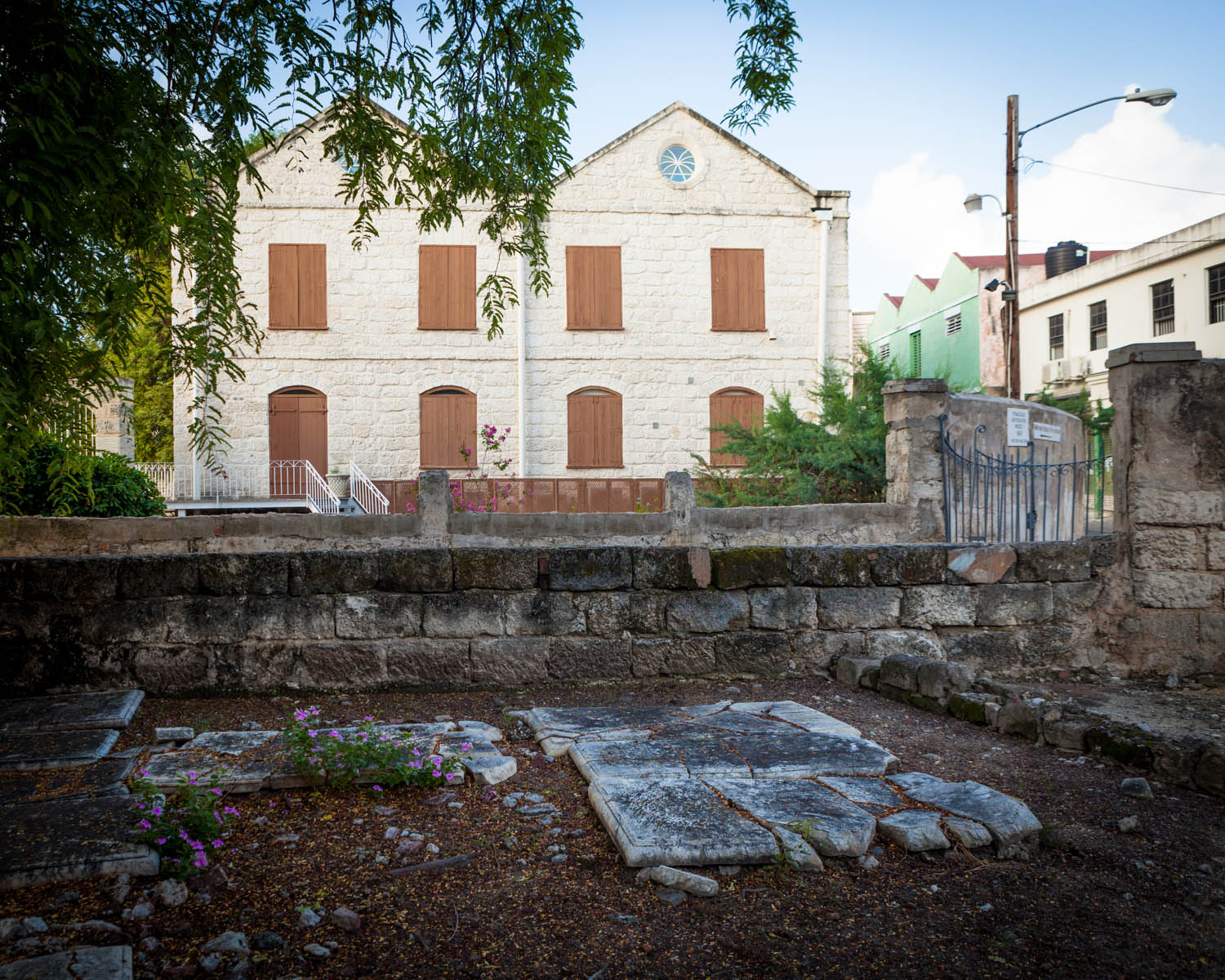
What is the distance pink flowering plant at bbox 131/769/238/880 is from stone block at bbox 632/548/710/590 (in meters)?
2.59

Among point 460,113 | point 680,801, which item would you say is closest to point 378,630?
point 680,801

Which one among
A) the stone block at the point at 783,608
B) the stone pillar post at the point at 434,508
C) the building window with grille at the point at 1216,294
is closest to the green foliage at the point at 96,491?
the stone pillar post at the point at 434,508

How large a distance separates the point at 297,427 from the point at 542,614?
13.5 meters

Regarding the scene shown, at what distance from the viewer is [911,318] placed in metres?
28.7

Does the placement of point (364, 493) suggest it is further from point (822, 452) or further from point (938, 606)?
point (938, 606)

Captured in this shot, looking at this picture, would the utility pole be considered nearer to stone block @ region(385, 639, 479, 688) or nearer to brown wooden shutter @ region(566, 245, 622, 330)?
brown wooden shutter @ region(566, 245, 622, 330)

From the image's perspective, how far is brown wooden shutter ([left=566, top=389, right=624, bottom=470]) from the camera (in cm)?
1748

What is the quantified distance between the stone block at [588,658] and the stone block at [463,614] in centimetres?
35

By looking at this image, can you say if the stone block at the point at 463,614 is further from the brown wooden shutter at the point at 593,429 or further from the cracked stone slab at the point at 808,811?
the brown wooden shutter at the point at 593,429

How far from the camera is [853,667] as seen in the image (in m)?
5.03

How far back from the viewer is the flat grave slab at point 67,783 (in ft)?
9.57

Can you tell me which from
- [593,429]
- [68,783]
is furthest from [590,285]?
[68,783]

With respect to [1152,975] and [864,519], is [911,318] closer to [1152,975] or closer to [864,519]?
[864,519]

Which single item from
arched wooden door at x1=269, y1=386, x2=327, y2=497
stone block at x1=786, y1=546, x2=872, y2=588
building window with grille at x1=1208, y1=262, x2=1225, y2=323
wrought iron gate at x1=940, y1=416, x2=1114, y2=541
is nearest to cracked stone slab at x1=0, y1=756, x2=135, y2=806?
stone block at x1=786, y1=546, x2=872, y2=588
